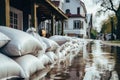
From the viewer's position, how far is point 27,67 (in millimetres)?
5797

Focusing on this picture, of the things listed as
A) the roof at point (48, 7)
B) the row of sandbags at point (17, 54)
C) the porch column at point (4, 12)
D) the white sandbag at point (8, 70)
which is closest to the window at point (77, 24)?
the roof at point (48, 7)

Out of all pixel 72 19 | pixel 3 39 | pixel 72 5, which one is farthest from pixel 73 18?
pixel 3 39

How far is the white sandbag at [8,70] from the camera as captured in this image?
186 inches

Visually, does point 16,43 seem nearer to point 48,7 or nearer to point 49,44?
point 49,44

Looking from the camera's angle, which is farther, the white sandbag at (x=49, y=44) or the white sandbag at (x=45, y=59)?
the white sandbag at (x=49, y=44)

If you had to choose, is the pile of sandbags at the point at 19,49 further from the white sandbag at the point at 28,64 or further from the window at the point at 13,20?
the window at the point at 13,20

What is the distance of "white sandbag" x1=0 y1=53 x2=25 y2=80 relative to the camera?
4.73m

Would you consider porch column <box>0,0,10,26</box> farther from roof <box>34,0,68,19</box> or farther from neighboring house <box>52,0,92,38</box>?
neighboring house <box>52,0,92,38</box>

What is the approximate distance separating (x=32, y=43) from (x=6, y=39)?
3.34ft

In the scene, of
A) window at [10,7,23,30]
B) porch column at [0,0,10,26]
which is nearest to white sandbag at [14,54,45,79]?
porch column at [0,0,10,26]

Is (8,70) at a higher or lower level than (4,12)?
lower

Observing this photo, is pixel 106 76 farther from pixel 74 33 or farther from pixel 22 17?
pixel 74 33

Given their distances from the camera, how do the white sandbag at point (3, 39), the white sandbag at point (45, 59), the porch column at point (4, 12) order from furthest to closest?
the porch column at point (4, 12)
the white sandbag at point (45, 59)
the white sandbag at point (3, 39)

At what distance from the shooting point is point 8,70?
490 centimetres
